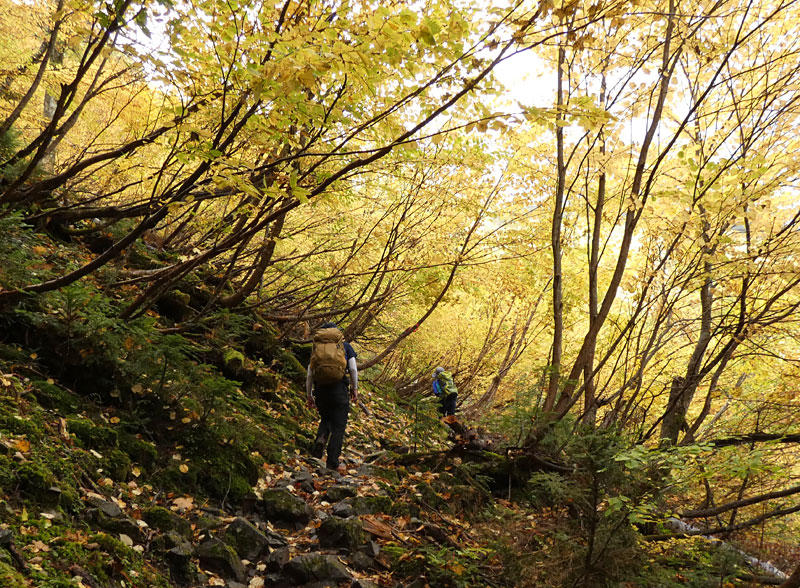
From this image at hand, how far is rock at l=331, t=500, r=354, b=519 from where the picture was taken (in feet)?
15.3

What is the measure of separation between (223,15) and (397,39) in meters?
1.33

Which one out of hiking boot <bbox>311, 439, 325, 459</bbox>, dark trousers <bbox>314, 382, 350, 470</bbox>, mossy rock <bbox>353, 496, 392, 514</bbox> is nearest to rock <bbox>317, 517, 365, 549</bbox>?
mossy rock <bbox>353, 496, 392, 514</bbox>

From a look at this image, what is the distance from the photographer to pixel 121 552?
2.80m

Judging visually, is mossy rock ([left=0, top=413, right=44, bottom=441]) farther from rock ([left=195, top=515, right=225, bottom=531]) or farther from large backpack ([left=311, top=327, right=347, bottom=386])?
large backpack ([left=311, top=327, right=347, bottom=386])

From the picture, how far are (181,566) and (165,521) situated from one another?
1.43ft

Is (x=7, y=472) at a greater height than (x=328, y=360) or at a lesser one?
lesser

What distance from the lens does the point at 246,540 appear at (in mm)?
3748

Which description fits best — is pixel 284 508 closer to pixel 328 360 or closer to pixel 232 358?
pixel 328 360

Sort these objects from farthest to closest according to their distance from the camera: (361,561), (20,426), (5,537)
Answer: (361,561) < (20,426) < (5,537)

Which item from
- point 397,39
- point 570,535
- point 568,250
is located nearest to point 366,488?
point 570,535

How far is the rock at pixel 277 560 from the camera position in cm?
363

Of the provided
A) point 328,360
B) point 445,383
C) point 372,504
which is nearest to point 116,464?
Result: point 372,504

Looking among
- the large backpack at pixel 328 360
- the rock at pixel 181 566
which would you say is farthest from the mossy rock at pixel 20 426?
the large backpack at pixel 328 360

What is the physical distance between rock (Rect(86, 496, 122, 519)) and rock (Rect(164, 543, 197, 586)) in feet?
1.40
